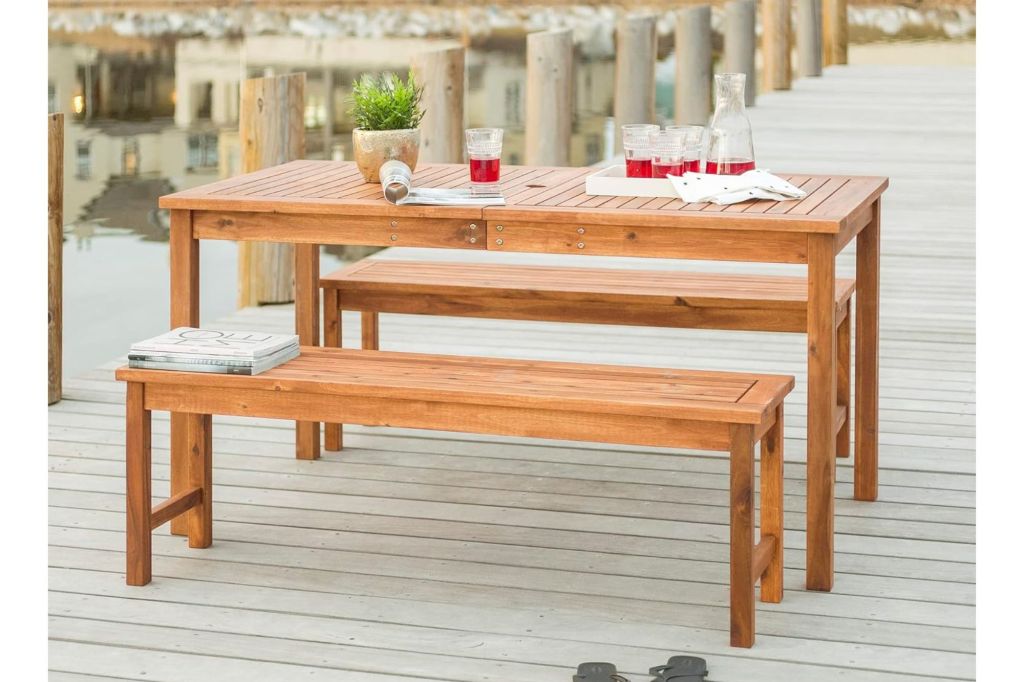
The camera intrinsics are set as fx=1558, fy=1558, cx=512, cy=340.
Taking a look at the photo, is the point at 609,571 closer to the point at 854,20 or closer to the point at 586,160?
the point at 586,160

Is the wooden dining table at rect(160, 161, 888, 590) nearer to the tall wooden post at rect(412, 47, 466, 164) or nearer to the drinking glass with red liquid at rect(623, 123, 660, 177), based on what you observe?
the drinking glass with red liquid at rect(623, 123, 660, 177)

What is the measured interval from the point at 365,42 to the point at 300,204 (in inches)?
599

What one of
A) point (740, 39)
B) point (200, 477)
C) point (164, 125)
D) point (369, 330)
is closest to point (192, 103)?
point (164, 125)

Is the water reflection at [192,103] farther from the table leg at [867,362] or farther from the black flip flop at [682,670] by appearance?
the black flip flop at [682,670]

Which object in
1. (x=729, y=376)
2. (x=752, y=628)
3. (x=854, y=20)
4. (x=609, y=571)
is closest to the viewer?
(x=752, y=628)

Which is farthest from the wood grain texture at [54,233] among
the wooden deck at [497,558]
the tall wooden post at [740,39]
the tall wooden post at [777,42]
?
the tall wooden post at [777,42]

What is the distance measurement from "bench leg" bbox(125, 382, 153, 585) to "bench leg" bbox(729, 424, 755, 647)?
102 centimetres

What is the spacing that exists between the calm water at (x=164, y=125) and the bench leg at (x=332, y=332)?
7.74ft

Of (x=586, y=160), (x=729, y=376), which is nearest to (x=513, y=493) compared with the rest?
(x=729, y=376)

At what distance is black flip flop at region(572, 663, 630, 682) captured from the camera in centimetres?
230

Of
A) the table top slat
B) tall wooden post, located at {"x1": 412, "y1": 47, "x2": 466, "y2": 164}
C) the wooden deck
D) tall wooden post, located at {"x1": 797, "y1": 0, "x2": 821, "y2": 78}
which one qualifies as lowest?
the wooden deck

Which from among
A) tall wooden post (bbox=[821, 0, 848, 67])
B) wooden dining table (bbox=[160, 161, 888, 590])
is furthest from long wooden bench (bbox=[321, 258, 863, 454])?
tall wooden post (bbox=[821, 0, 848, 67])

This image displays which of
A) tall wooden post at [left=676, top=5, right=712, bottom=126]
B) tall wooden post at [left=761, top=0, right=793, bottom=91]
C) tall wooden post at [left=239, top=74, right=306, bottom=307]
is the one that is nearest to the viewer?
tall wooden post at [left=239, top=74, right=306, bottom=307]

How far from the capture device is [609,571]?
9.16ft
